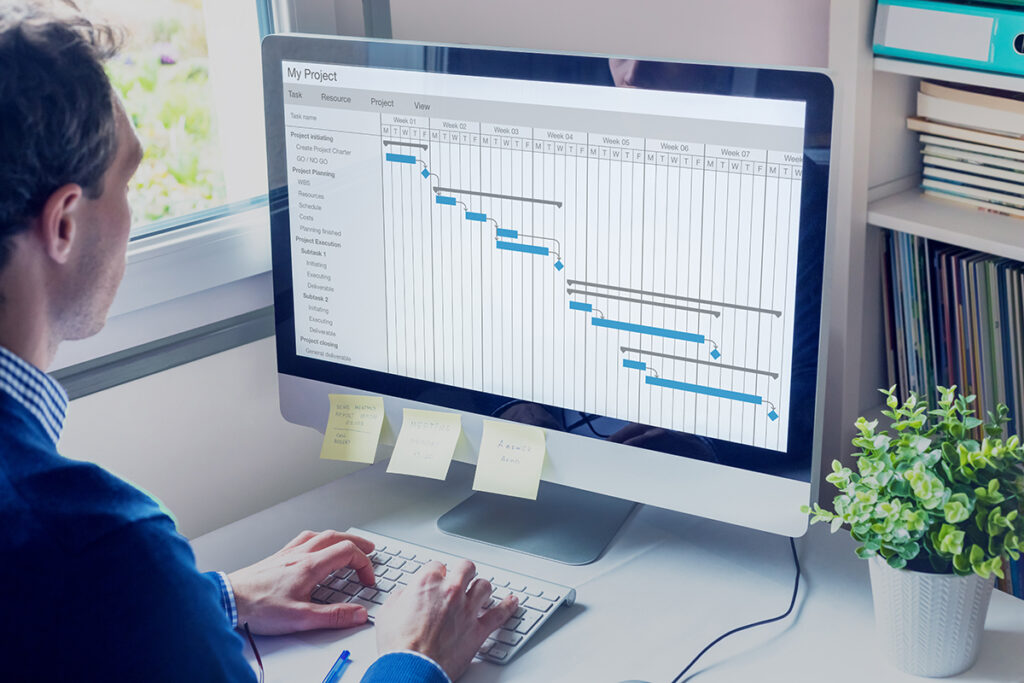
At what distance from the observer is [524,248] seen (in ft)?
3.34

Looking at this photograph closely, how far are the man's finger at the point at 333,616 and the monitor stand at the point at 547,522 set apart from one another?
0.19 meters

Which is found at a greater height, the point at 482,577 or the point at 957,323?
the point at 957,323

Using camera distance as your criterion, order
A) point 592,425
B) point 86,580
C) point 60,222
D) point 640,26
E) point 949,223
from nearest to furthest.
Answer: point 86,580 < point 60,222 < point 592,425 < point 949,223 < point 640,26

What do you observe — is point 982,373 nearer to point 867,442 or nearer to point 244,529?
point 867,442

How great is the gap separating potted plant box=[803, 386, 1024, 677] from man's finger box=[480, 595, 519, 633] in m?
0.30

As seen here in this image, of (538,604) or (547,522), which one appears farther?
(547,522)

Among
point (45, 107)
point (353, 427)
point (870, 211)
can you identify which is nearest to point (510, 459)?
point (353, 427)

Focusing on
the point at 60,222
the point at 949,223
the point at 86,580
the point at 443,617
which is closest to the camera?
the point at 86,580

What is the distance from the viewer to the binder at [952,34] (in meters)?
1.23

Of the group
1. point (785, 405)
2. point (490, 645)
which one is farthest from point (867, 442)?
point (490, 645)

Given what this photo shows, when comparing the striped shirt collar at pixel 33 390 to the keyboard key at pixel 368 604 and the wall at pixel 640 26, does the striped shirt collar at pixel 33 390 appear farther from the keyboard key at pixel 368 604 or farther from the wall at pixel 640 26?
the wall at pixel 640 26

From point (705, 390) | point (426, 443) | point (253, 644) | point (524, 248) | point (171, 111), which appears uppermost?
point (171, 111)

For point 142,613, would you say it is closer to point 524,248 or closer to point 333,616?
point 333,616

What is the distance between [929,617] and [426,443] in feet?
1.77
